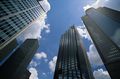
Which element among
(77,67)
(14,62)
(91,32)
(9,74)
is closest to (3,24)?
(77,67)

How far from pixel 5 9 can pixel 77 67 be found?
7261 cm

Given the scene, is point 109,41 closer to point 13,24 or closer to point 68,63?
point 68,63

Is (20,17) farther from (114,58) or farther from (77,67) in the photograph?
(114,58)

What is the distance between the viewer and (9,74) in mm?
140625

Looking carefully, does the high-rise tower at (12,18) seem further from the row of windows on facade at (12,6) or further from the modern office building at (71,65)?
the modern office building at (71,65)

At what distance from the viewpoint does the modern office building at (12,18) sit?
6169 cm

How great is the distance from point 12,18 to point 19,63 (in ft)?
303

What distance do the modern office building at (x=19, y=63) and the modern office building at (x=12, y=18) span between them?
66510 millimetres

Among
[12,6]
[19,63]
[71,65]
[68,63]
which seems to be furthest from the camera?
[19,63]

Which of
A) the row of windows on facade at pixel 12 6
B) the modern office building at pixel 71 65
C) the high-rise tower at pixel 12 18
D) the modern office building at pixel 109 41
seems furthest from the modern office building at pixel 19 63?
the modern office building at pixel 109 41

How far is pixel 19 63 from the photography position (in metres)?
157

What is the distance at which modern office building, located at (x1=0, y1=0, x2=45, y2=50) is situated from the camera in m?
61.7

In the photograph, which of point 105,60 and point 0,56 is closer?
point 105,60

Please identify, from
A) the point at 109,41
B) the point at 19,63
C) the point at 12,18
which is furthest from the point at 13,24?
the point at 19,63
